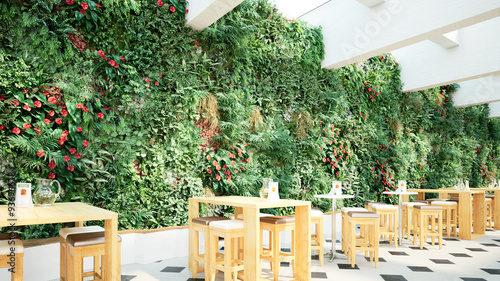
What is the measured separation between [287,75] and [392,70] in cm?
294

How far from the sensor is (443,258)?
4.19m

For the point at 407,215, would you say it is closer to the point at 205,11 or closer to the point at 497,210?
the point at 497,210

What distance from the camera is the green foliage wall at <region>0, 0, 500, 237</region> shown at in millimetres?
3371

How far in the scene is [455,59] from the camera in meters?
6.08

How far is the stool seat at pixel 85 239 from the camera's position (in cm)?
233

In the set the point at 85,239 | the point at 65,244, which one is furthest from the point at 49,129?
the point at 85,239

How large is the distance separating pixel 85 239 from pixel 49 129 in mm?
1507

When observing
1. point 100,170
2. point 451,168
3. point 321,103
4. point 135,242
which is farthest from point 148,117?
point 451,168

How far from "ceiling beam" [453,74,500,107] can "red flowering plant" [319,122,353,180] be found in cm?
397

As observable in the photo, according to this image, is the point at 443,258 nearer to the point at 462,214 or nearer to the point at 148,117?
the point at 462,214

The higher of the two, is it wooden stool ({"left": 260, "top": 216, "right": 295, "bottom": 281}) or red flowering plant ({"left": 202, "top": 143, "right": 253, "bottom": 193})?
red flowering plant ({"left": 202, "top": 143, "right": 253, "bottom": 193})

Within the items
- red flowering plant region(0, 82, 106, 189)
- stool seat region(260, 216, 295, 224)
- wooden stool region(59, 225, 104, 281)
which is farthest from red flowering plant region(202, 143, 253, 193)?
wooden stool region(59, 225, 104, 281)

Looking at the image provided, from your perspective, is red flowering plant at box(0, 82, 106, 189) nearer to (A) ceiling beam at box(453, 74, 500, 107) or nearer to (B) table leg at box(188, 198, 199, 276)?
(B) table leg at box(188, 198, 199, 276)

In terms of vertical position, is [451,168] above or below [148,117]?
below
